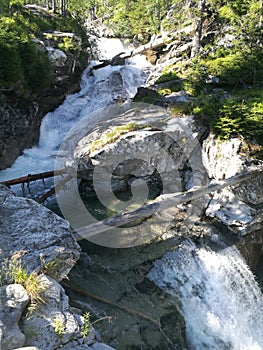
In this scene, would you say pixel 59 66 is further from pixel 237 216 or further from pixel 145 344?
pixel 145 344

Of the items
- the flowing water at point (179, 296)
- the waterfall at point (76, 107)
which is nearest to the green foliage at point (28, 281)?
the flowing water at point (179, 296)

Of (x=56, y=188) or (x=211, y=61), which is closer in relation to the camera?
(x=56, y=188)

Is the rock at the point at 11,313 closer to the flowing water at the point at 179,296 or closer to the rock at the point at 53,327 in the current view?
the rock at the point at 53,327

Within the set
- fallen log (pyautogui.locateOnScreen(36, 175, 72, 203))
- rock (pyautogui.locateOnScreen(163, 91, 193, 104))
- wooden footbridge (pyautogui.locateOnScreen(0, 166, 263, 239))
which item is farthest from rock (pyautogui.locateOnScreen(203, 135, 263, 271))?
fallen log (pyautogui.locateOnScreen(36, 175, 72, 203))

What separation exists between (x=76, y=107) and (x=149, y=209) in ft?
37.3

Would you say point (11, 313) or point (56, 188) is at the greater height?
point (11, 313)

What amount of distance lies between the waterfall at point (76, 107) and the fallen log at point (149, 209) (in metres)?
6.25

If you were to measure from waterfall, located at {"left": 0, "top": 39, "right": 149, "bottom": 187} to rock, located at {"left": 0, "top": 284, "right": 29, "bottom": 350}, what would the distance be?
27.9 ft

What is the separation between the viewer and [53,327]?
3.93 meters

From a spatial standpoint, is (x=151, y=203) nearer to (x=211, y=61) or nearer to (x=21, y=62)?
(x=21, y=62)

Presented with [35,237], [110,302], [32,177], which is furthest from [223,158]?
[35,237]

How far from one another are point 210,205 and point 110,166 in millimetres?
3861

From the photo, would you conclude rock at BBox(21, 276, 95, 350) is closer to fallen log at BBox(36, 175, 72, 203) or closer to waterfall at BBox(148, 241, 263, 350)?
waterfall at BBox(148, 241, 263, 350)

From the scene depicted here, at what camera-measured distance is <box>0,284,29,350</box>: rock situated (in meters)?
3.46
